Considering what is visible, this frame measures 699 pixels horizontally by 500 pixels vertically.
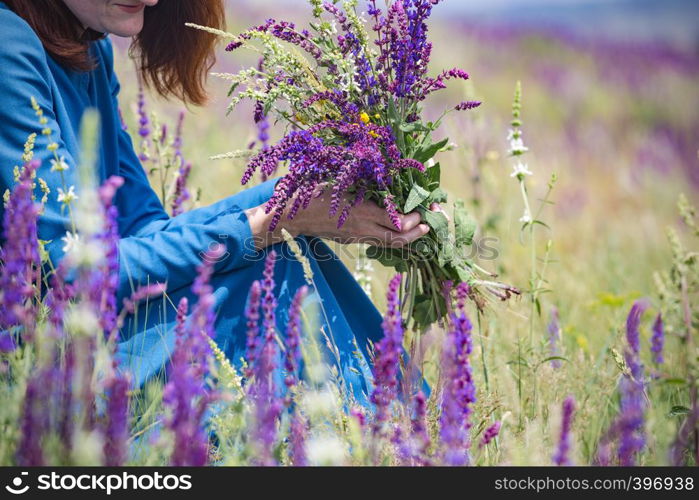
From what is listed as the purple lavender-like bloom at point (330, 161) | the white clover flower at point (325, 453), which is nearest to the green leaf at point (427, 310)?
the purple lavender-like bloom at point (330, 161)

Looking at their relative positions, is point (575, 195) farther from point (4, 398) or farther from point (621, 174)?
point (4, 398)

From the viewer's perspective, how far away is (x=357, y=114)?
6.03 ft

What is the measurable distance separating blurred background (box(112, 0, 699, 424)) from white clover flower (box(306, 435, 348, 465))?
0.94m

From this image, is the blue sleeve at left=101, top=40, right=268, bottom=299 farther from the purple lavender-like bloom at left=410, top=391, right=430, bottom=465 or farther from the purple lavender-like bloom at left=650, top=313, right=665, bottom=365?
the purple lavender-like bloom at left=650, top=313, right=665, bottom=365

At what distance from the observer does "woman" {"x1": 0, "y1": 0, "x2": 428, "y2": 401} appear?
1.76 m

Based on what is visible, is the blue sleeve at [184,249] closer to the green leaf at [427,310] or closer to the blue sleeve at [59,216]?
the blue sleeve at [59,216]

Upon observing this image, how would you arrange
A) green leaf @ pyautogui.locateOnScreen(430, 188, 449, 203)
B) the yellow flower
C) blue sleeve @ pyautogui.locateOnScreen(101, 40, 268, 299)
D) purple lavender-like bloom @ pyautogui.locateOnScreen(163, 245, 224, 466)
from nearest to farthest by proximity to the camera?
purple lavender-like bloom @ pyautogui.locateOnScreen(163, 245, 224, 466), blue sleeve @ pyautogui.locateOnScreen(101, 40, 268, 299), green leaf @ pyautogui.locateOnScreen(430, 188, 449, 203), the yellow flower

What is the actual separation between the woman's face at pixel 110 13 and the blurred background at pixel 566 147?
23.5 inches

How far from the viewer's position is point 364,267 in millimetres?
2637

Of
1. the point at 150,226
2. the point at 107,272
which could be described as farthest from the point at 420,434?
the point at 150,226

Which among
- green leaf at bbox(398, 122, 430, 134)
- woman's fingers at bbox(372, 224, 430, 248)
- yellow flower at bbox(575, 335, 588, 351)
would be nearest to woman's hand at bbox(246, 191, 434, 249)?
woman's fingers at bbox(372, 224, 430, 248)

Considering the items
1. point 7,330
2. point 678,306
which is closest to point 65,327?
point 7,330

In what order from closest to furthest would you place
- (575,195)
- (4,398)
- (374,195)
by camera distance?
(4,398), (374,195), (575,195)
